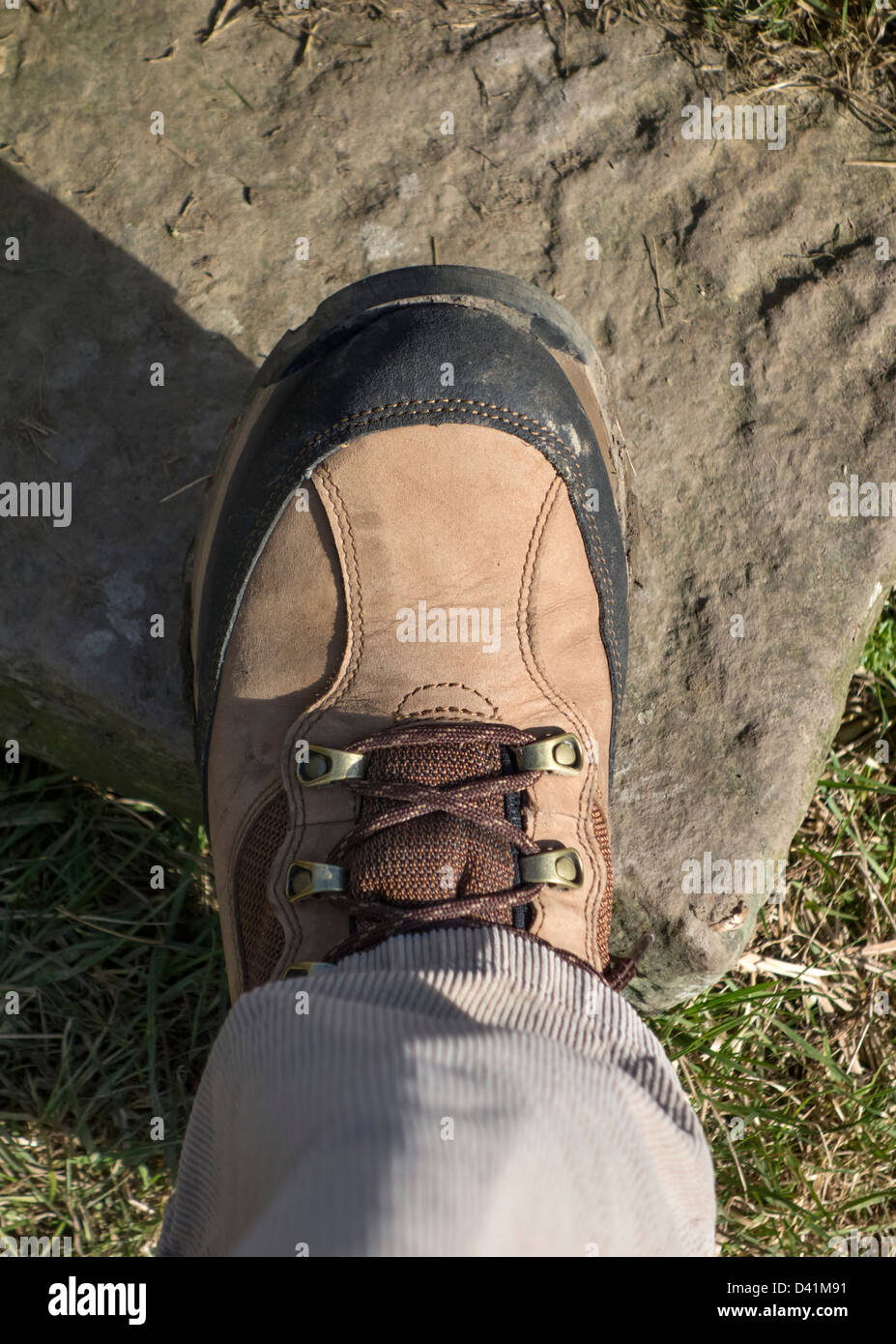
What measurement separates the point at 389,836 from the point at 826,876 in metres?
1.22

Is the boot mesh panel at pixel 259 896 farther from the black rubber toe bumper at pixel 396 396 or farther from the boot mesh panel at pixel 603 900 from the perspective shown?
the boot mesh panel at pixel 603 900

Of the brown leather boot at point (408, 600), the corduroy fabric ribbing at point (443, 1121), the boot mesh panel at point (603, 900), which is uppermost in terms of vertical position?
the brown leather boot at point (408, 600)

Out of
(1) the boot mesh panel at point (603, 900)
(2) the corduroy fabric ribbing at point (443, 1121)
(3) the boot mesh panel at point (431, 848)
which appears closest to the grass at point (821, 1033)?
(1) the boot mesh panel at point (603, 900)

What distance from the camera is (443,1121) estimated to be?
40.7 inches

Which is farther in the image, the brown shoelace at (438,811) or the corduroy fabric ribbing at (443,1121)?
the brown shoelace at (438,811)

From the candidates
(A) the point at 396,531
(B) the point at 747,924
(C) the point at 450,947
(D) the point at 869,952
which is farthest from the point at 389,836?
(D) the point at 869,952

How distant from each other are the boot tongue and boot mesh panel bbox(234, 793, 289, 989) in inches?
6.2

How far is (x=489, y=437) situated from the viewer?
5.77 ft

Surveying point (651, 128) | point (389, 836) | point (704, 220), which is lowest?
point (389, 836)

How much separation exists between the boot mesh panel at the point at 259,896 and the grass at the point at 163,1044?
1.86ft

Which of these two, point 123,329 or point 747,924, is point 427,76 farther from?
point 747,924

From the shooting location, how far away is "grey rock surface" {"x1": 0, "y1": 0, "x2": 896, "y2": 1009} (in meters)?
2.01

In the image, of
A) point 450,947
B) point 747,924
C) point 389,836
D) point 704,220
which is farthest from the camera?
point 704,220

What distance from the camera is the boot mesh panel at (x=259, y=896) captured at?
5.24 feet
